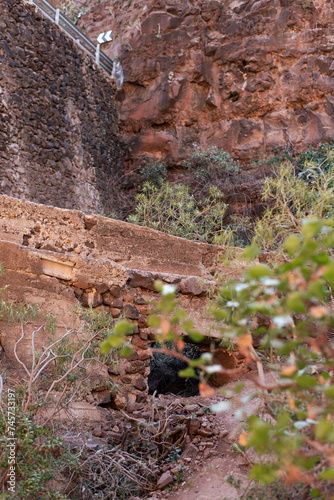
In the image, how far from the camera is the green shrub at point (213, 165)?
37.1 ft

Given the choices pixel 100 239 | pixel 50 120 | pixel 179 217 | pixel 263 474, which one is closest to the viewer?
pixel 263 474

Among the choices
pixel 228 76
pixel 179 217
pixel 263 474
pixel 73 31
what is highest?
pixel 73 31

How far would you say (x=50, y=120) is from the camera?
1000 centimetres

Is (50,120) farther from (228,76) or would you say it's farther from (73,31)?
(228,76)

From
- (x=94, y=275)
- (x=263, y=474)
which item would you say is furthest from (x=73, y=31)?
(x=263, y=474)

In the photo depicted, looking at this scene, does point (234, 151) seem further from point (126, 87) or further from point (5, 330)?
point (5, 330)

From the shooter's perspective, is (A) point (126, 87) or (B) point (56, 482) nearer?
(B) point (56, 482)

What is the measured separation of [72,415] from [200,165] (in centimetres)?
847

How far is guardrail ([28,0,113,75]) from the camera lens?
10.8 meters

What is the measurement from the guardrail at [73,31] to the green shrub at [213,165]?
3936 millimetres

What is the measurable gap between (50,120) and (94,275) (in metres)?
6.00

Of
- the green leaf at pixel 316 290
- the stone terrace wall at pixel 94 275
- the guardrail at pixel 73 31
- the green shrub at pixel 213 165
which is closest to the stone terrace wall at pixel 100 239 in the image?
the stone terrace wall at pixel 94 275

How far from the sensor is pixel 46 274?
488 cm

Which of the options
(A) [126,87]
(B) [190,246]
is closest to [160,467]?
(B) [190,246]
